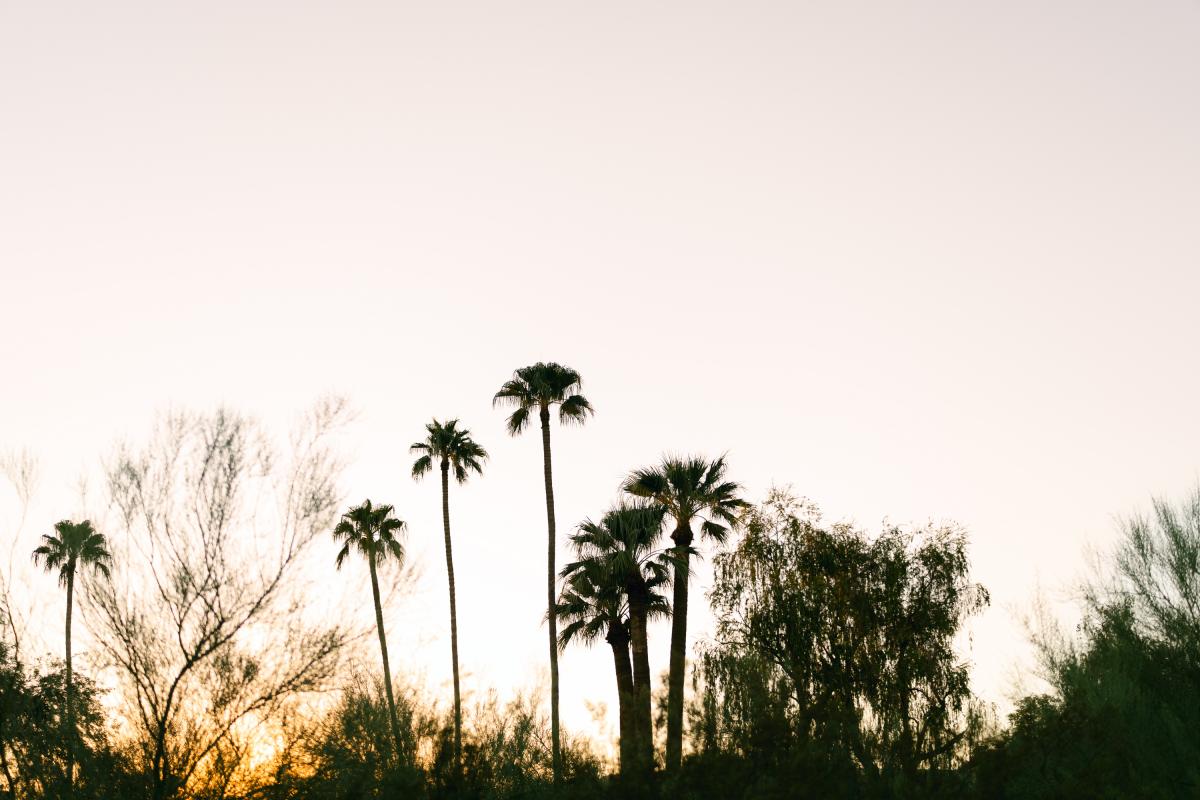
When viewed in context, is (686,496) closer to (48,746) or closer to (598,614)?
(598,614)

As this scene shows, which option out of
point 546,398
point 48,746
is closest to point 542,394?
point 546,398

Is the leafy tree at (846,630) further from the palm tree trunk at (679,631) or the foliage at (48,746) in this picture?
the foliage at (48,746)

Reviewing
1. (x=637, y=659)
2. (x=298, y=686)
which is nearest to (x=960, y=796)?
(x=298, y=686)

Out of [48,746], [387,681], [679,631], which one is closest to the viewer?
[48,746]

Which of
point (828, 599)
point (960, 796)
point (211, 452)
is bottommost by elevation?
point (960, 796)

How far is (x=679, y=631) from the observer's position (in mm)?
30469

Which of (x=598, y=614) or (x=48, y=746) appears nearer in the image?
(x=48, y=746)

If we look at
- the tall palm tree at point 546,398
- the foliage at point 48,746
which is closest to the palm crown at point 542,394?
the tall palm tree at point 546,398

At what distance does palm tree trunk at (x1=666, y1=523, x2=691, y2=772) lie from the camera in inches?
1099

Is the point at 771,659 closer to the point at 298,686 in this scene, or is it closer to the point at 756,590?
the point at 756,590

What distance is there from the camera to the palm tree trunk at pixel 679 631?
91.6 ft

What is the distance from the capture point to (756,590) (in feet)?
93.8

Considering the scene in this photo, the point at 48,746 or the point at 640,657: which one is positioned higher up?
the point at 640,657

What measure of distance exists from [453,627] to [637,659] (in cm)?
1260
